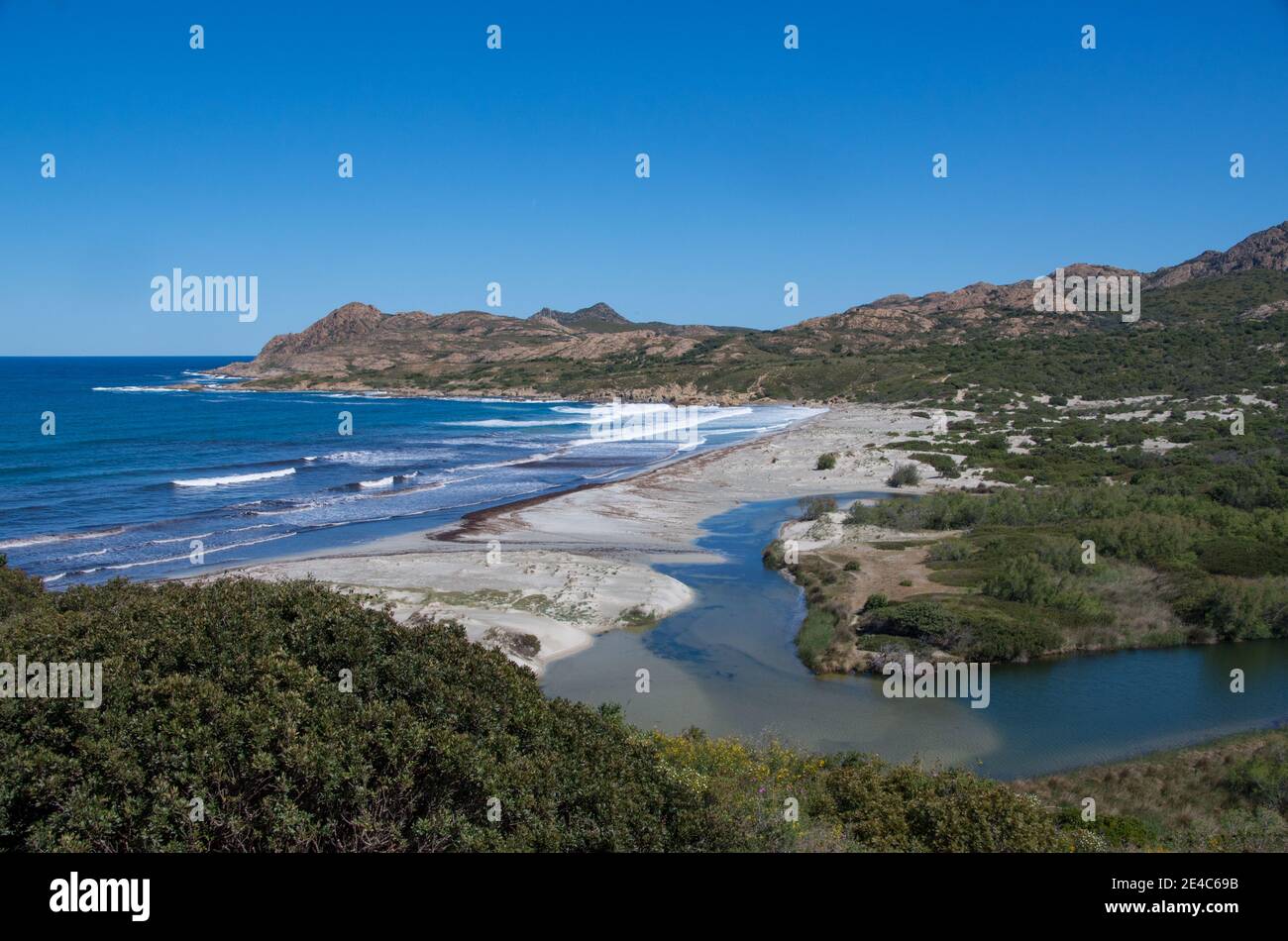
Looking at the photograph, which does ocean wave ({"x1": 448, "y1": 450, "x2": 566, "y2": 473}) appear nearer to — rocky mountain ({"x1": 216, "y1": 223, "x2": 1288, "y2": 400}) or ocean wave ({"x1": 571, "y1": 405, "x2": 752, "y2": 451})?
ocean wave ({"x1": 571, "y1": 405, "x2": 752, "y2": 451})

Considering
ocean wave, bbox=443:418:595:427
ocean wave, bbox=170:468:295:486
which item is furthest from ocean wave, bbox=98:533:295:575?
ocean wave, bbox=443:418:595:427

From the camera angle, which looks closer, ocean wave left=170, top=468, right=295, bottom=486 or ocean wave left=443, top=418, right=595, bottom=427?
ocean wave left=170, top=468, right=295, bottom=486

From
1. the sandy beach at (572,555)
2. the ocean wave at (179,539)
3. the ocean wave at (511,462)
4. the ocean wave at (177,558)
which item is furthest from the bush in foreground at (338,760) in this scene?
the ocean wave at (511,462)

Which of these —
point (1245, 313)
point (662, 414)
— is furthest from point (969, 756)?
point (1245, 313)

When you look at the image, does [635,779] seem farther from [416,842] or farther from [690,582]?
[690,582]

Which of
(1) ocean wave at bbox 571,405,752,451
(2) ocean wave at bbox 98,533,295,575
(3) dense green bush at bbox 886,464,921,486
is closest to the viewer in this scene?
(2) ocean wave at bbox 98,533,295,575

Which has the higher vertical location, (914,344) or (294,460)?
(914,344)
